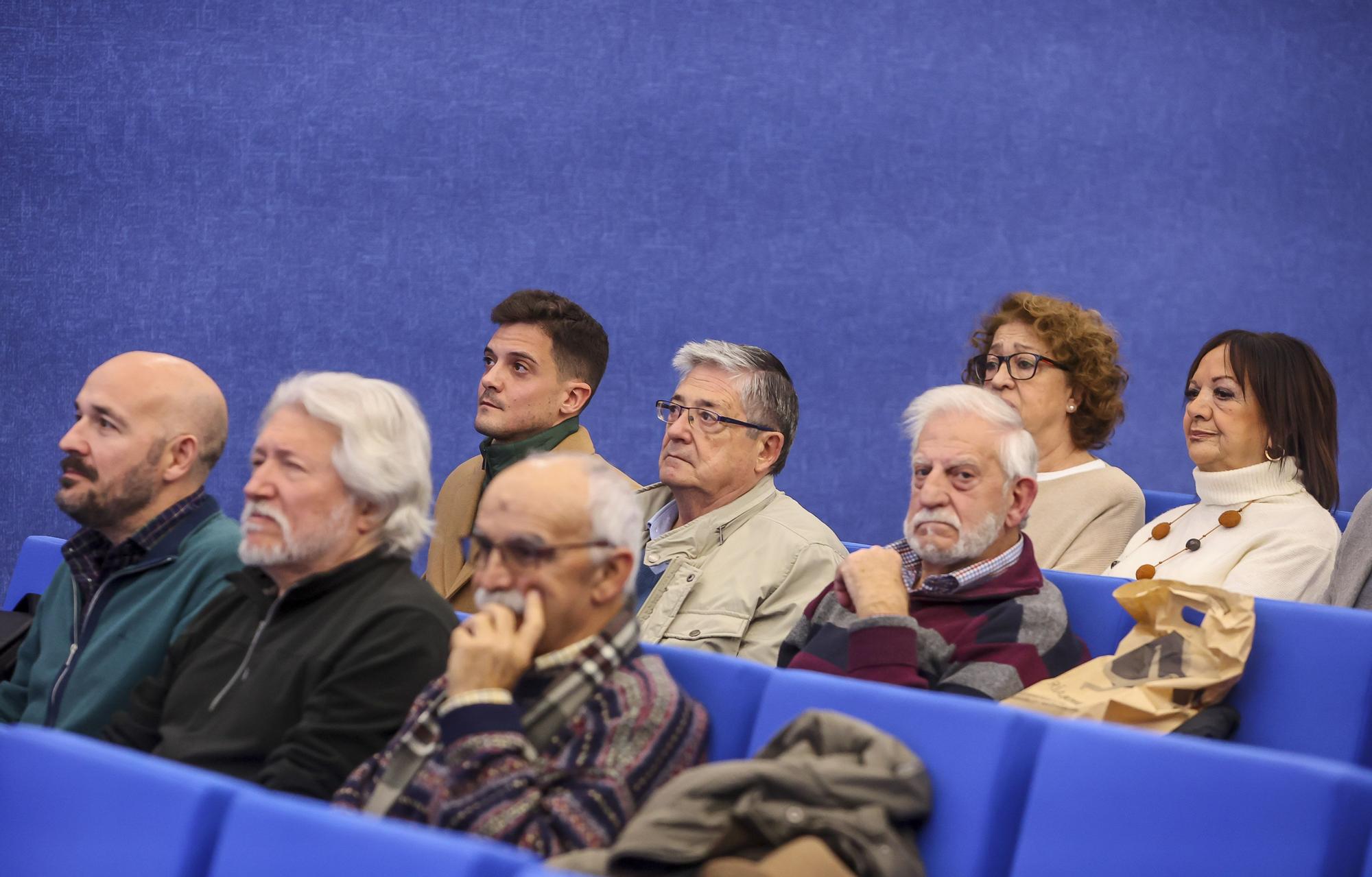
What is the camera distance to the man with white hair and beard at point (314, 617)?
5.88 feet

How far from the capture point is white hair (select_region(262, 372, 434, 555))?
6.62 ft

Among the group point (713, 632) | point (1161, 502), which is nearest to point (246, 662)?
point (713, 632)

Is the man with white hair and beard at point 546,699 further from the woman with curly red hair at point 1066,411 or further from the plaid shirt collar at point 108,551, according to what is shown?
the woman with curly red hair at point 1066,411

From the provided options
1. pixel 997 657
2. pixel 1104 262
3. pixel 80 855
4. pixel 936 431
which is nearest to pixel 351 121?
pixel 1104 262

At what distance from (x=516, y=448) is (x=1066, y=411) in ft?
4.17

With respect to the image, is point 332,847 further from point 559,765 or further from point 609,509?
point 609,509

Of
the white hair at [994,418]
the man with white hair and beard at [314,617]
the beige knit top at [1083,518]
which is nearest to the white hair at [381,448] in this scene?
the man with white hair and beard at [314,617]

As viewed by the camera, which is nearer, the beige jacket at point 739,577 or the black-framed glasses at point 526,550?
the black-framed glasses at point 526,550

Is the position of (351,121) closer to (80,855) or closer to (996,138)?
(996,138)

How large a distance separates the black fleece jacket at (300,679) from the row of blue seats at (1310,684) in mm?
1204

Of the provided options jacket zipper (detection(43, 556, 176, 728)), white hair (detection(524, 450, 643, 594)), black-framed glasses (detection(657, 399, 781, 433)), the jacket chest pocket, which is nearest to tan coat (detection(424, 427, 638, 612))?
black-framed glasses (detection(657, 399, 781, 433))

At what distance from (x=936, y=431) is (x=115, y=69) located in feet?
10.8

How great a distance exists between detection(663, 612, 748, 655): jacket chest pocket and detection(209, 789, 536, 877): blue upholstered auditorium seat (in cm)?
144

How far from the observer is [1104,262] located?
4.73 metres
